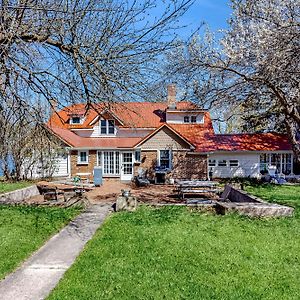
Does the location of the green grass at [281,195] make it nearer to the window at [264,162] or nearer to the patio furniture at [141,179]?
the patio furniture at [141,179]

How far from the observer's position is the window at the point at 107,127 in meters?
31.4

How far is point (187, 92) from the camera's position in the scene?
15.3 metres

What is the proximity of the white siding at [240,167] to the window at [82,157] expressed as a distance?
30.6 feet

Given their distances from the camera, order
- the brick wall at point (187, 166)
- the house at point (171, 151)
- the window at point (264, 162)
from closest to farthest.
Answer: the brick wall at point (187, 166) → the house at point (171, 151) → the window at point (264, 162)

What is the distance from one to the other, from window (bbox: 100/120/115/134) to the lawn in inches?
819

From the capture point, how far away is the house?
89.8 ft

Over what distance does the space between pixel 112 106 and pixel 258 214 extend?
20.1 ft

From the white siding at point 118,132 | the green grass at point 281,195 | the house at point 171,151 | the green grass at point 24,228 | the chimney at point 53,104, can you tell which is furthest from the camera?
the white siding at point 118,132

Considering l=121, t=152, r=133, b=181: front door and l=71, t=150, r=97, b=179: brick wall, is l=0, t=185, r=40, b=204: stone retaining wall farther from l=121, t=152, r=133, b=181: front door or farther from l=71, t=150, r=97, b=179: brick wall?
l=121, t=152, r=133, b=181: front door

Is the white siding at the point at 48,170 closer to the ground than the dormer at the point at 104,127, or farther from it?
closer to the ground

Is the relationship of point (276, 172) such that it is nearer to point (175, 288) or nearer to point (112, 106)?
point (112, 106)

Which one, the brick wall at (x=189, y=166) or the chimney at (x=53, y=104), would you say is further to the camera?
the brick wall at (x=189, y=166)

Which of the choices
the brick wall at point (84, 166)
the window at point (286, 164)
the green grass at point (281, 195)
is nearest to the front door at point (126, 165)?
the brick wall at point (84, 166)

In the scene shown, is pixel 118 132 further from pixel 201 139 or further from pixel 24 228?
pixel 24 228
